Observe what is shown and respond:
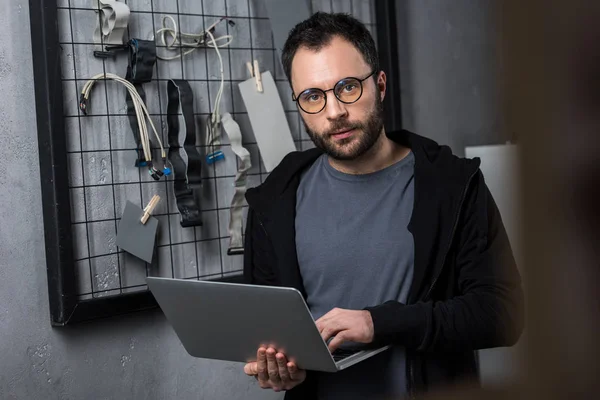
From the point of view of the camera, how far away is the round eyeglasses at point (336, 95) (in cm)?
148

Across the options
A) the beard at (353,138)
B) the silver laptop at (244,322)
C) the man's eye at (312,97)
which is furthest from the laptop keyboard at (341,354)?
the man's eye at (312,97)

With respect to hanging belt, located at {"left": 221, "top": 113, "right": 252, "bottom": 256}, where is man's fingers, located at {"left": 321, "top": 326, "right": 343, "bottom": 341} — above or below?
below

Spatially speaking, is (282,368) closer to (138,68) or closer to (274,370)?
(274,370)

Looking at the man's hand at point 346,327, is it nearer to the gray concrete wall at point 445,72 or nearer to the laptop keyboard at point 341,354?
the laptop keyboard at point 341,354

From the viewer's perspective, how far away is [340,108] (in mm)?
1474

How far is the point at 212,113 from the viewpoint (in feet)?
6.38

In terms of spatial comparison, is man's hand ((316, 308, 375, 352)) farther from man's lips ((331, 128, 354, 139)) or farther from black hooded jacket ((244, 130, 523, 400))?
man's lips ((331, 128, 354, 139))

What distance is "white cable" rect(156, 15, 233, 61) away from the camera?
187 cm

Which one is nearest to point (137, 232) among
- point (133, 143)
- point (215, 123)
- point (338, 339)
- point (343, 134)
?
point (133, 143)

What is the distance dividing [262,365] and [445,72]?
1.26m

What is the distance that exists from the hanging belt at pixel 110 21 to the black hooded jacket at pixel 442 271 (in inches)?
23.7

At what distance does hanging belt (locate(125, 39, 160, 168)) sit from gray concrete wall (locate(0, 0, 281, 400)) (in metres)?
0.24

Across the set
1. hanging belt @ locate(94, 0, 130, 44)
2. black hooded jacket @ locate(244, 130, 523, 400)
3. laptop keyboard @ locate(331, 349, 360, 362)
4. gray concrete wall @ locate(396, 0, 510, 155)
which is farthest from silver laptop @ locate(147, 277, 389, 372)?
gray concrete wall @ locate(396, 0, 510, 155)

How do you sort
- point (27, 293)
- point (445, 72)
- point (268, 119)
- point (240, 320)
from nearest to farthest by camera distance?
point (240, 320), point (27, 293), point (268, 119), point (445, 72)
